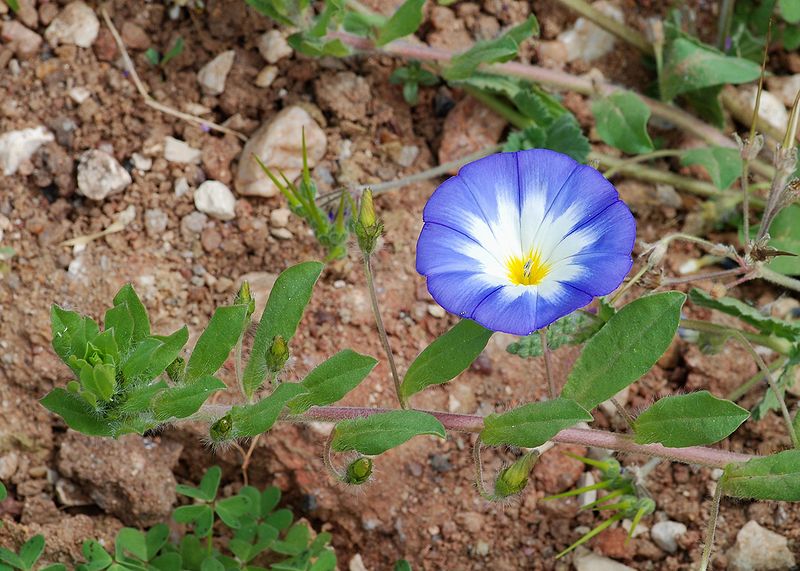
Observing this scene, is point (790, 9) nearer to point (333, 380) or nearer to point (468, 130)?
point (468, 130)

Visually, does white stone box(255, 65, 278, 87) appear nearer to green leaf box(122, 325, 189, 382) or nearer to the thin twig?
the thin twig

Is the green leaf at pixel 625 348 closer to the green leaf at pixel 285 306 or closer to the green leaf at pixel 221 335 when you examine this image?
the green leaf at pixel 285 306

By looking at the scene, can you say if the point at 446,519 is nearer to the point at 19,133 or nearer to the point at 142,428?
the point at 142,428

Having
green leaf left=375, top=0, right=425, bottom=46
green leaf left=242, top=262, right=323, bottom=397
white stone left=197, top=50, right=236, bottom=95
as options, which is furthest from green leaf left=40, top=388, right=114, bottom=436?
green leaf left=375, top=0, right=425, bottom=46

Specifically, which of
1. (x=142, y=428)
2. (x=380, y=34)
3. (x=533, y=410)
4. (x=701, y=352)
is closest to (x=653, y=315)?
(x=533, y=410)

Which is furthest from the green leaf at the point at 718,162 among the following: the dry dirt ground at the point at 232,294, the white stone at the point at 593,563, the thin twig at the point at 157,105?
the thin twig at the point at 157,105
